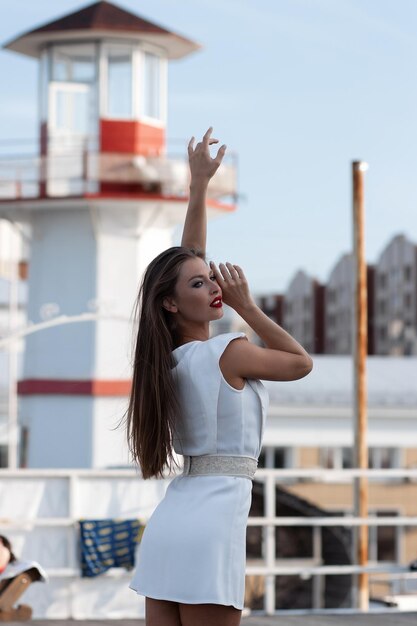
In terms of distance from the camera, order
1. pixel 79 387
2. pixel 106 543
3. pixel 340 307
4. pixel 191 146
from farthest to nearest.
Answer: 1. pixel 340 307
2. pixel 79 387
3. pixel 106 543
4. pixel 191 146

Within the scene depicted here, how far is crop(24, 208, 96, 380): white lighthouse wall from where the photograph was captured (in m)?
28.7

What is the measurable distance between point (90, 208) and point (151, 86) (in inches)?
115

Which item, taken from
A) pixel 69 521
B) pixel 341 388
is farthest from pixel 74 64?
pixel 341 388

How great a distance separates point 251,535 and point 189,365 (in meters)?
33.1

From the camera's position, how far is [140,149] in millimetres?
29031

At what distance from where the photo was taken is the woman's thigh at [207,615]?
3.86 metres

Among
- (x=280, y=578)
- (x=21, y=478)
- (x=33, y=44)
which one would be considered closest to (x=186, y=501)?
(x=21, y=478)

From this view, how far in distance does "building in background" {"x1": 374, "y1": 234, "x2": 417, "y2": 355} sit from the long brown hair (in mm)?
100927

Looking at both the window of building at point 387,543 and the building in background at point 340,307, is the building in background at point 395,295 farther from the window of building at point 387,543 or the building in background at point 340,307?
the window of building at point 387,543

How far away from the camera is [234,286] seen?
3969 millimetres

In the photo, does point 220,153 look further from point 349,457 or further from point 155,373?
point 349,457

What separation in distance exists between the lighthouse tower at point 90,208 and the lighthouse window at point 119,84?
0.02 metres

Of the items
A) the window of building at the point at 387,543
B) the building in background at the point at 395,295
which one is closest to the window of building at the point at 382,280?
the building in background at the point at 395,295

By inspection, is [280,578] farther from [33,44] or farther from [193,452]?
[193,452]
